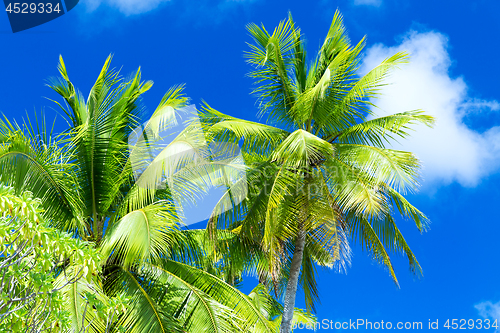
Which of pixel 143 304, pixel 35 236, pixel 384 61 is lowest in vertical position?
pixel 35 236

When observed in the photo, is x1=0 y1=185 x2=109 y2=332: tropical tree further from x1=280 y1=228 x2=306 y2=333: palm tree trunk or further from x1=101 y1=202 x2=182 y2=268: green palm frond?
x1=280 y1=228 x2=306 y2=333: palm tree trunk

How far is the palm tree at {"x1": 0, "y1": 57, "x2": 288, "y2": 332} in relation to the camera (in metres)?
8.59

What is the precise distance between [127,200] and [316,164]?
4.10 metres

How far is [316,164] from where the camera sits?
35.6ft

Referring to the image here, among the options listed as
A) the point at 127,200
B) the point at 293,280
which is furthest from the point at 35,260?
the point at 293,280

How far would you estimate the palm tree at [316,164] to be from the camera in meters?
9.77

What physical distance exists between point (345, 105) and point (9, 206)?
7708mm

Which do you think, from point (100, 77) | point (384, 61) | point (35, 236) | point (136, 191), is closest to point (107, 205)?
point (136, 191)

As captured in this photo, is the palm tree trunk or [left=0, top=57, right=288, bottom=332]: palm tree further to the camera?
the palm tree trunk

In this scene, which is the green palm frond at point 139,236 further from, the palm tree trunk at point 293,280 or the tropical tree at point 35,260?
the palm tree trunk at point 293,280

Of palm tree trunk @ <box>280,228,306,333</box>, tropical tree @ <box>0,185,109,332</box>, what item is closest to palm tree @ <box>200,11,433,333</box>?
palm tree trunk @ <box>280,228,306,333</box>

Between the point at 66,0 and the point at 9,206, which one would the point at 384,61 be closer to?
the point at 66,0

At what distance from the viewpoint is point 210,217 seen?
10.2 meters

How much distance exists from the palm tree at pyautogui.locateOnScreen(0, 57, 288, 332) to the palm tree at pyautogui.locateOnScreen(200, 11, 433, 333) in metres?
1.03
